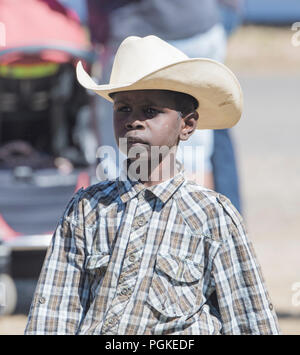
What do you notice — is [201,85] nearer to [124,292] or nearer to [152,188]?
[152,188]

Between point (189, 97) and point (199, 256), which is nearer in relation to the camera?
point (199, 256)

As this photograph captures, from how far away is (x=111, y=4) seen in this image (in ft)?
12.3

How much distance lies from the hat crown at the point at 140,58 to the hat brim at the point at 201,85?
0.15 ft

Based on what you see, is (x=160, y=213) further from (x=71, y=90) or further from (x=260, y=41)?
(x=260, y=41)

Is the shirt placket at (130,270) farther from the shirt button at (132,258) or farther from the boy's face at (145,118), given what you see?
the boy's face at (145,118)

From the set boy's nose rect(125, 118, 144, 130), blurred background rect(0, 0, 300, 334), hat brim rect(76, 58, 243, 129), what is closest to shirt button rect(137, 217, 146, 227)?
boy's nose rect(125, 118, 144, 130)

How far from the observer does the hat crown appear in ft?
6.30

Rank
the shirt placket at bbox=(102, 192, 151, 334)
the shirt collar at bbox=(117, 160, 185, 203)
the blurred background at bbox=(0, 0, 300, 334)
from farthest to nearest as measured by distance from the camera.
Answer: the blurred background at bbox=(0, 0, 300, 334), the shirt collar at bbox=(117, 160, 185, 203), the shirt placket at bbox=(102, 192, 151, 334)

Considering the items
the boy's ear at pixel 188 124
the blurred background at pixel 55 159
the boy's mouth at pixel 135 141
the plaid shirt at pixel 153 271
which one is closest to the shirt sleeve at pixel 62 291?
the plaid shirt at pixel 153 271

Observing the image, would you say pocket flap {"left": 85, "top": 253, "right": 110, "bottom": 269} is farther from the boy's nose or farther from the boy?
the boy's nose

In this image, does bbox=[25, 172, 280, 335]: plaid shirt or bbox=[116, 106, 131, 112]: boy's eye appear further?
bbox=[116, 106, 131, 112]: boy's eye

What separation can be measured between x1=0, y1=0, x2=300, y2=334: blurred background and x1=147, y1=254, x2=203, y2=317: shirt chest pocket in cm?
190

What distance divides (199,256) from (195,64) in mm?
469

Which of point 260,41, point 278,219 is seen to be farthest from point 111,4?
point 260,41
